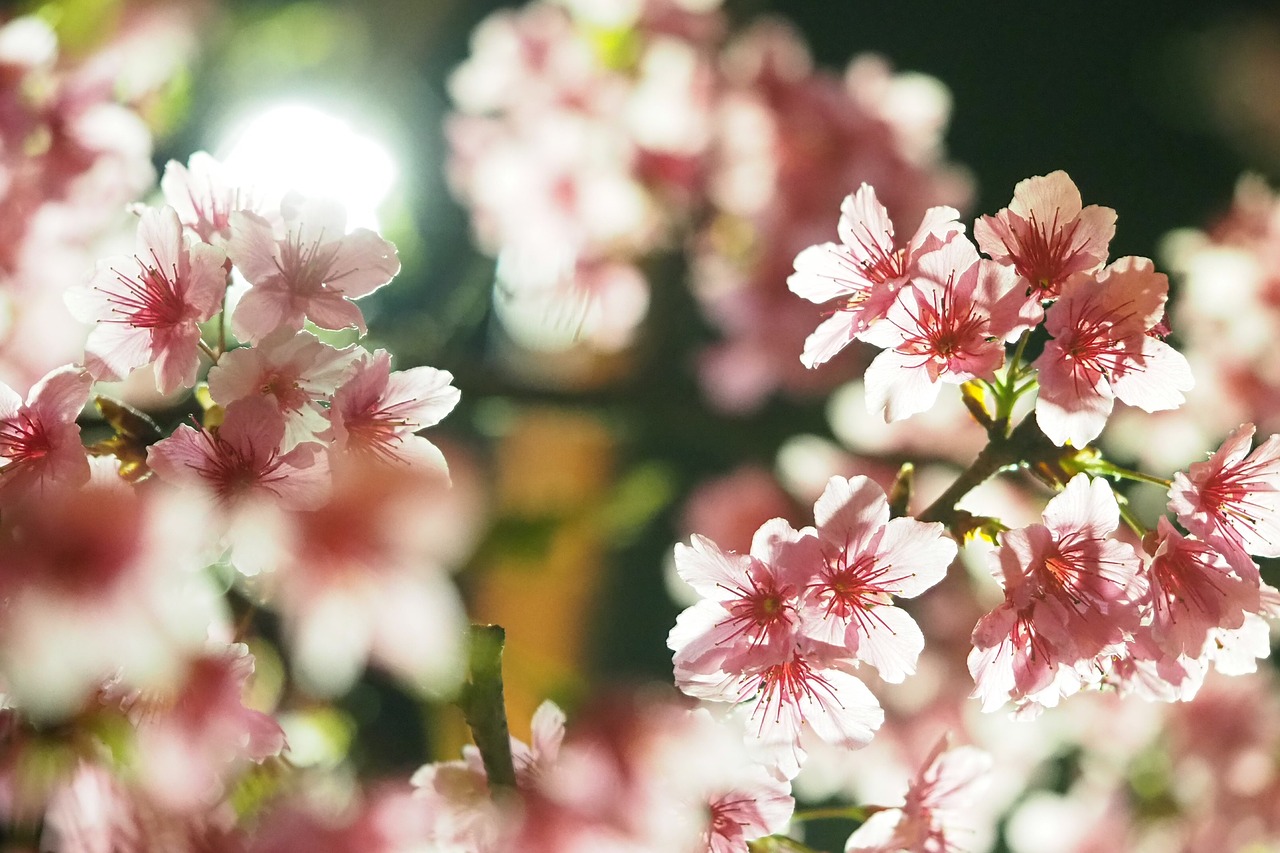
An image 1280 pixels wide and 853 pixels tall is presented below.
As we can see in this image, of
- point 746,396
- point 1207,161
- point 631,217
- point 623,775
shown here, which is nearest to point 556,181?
point 631,217

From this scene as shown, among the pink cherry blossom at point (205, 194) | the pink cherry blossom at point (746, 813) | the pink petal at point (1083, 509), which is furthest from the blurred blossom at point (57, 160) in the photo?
the pink petal at point (1083, 509)

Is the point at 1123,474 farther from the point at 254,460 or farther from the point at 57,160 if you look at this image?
the point at 57,160

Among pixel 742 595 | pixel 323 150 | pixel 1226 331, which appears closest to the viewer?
pixel 742 595

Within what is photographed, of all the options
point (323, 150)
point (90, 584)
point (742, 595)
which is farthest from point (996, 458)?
point (323, 150)

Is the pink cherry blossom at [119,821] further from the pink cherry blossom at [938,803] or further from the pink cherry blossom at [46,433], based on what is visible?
the pink cherry blossom at [938,803]

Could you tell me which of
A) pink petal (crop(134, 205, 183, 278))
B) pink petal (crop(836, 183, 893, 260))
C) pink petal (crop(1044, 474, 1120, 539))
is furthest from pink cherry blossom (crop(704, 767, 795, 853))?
pink petal (crop(134, 205, 183, 278))

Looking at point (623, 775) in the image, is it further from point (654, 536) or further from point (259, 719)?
point (654, 536)
